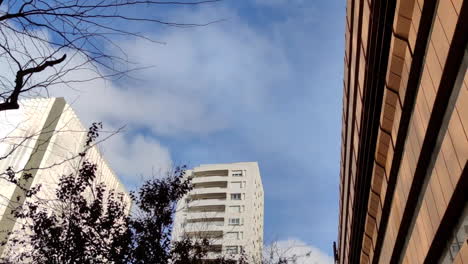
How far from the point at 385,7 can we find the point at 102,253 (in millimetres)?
10948

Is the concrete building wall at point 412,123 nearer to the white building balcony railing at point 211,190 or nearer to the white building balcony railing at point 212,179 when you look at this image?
the white building balcony railing at point 211,190

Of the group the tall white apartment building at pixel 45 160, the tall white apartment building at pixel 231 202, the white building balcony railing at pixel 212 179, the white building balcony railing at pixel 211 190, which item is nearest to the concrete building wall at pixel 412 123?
the tall white apartment building at pixel 45 160

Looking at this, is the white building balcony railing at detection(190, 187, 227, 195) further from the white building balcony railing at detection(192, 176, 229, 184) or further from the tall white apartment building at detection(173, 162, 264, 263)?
the white building balcony railing at detection(192, 176, 229, 184)

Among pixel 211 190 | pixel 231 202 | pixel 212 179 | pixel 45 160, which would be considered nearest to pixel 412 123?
pixel 45 160

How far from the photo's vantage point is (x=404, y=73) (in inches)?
212

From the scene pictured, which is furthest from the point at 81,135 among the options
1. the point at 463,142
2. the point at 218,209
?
the point at 463,142

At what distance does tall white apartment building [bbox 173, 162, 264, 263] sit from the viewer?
5875 cm

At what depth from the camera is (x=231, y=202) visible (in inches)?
2479

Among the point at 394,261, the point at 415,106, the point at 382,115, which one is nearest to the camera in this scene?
the point at 415,106

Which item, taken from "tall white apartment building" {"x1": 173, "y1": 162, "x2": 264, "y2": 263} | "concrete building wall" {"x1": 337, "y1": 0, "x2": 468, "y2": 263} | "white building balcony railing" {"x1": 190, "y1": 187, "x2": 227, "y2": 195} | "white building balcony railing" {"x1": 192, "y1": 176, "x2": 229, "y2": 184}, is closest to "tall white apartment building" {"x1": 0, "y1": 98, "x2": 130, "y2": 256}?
"tall white apartment building" {"x1": 173, "y1": 162, "x2": 264, "y2": 263}

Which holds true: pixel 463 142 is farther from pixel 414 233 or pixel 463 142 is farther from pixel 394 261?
pixel 394 261

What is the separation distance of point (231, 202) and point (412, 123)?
194 feet

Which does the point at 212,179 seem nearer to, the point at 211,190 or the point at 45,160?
the point at 211,190

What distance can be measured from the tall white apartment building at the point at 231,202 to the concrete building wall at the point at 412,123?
2018 inches
